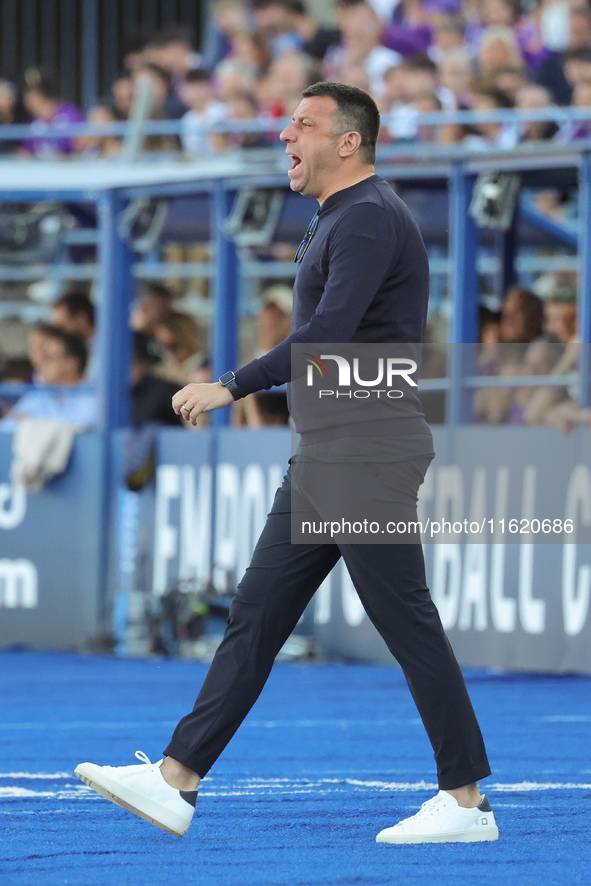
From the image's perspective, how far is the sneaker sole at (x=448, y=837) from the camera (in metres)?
4.46

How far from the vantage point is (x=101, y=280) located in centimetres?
1160

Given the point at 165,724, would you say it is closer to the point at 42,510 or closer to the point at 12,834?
the point at 12,834

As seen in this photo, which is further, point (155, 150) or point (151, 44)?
point (151, 44)

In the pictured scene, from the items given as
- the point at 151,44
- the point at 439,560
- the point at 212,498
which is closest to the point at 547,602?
the point at 439,560

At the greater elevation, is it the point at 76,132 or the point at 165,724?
the point at 76,132

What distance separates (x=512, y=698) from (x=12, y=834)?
14.1ft

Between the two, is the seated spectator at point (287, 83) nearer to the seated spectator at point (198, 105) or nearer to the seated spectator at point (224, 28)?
the seated spectator at point (198, 105)

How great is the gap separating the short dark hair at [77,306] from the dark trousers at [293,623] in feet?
24.8

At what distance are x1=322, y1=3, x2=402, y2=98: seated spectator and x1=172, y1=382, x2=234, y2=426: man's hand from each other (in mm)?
8746

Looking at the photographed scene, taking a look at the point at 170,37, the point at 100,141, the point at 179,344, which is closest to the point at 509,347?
the point at 179,344

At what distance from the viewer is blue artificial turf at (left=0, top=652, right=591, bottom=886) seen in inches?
163

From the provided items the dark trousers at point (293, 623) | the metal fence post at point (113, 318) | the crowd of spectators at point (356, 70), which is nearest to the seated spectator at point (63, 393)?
the metal fence post at point (113, 318)

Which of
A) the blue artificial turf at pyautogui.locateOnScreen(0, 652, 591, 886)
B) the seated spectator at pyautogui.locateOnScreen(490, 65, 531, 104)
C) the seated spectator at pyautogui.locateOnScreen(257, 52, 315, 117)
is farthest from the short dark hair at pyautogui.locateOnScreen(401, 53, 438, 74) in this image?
the blue artificial turf at pyautogui.locateOnScreen(0, 652, 591, 886)

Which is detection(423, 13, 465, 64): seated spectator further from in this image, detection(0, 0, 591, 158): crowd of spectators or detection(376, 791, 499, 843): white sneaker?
detection(376, 791, 499, 843): white sneaker
